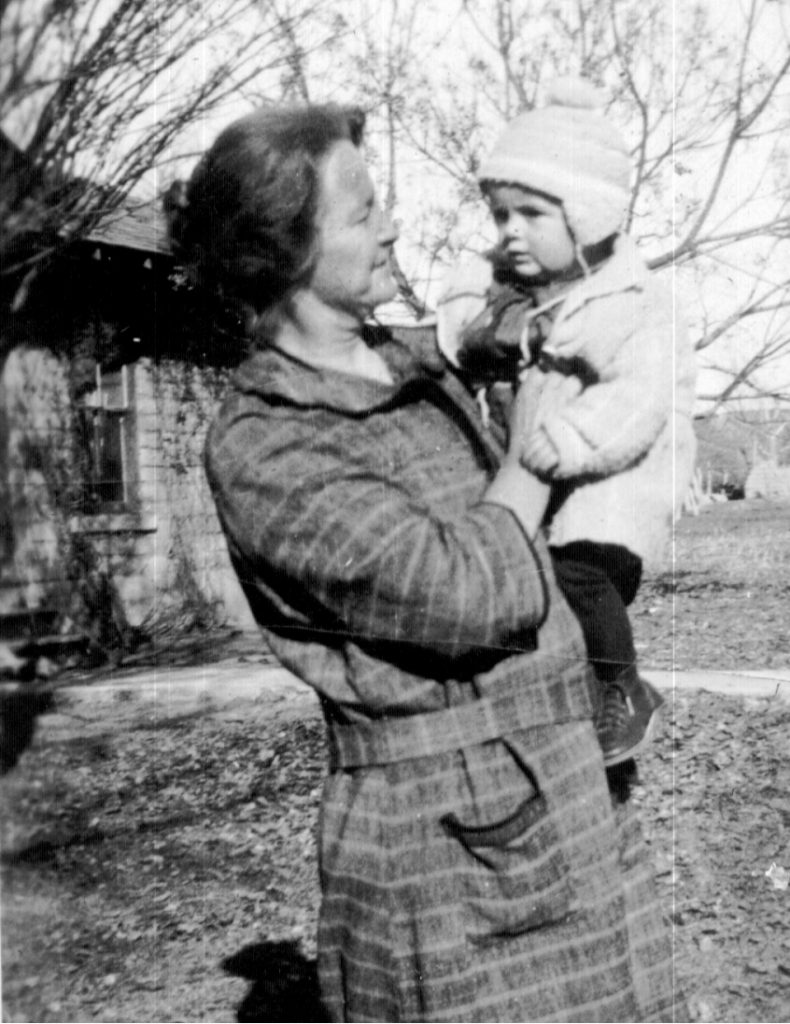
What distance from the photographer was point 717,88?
1042 mm

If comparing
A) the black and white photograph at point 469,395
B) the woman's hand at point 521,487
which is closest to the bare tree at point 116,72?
the black and white photograph at point 469,395

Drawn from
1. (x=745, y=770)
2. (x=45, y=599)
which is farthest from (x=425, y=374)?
(x=745, y=770)

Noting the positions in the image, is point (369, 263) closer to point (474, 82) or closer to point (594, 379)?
point (594, 379)

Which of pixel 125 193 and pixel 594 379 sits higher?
pixel 125 193

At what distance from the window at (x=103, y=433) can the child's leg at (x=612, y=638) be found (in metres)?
1.36

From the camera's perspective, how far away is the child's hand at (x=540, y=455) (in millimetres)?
765

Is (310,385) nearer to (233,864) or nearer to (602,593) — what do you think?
(602,593)

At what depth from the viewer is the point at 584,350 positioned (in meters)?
0.80

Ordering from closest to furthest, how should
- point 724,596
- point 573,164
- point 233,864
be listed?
point 573,164, point 724,596, point 233,864

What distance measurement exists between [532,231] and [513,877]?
0.48 metres

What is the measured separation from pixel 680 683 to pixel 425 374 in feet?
5.05

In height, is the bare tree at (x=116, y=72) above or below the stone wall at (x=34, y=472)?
above

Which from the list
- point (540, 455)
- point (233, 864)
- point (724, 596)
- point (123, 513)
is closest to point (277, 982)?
point (233, 864)

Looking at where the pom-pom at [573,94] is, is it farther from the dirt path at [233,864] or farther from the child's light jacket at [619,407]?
the dirt path at [233,864]
